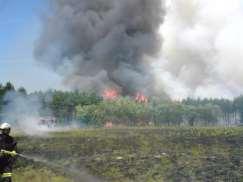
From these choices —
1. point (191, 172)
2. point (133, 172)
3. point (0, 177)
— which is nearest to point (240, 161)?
point (191, 172)

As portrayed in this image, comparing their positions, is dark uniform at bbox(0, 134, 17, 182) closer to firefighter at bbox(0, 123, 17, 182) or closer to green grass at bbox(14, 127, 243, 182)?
firefighter at bbox(0, 123, 17, 182)

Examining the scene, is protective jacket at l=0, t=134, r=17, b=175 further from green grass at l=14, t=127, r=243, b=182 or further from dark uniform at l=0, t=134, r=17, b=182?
green grass at l=14, t=127, r=243, b=182

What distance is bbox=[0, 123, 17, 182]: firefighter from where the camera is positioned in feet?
58.4

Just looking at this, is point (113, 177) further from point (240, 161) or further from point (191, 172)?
point (240, 161)

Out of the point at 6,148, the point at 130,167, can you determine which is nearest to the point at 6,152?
the point at 6,148

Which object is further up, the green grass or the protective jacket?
the protective jacket

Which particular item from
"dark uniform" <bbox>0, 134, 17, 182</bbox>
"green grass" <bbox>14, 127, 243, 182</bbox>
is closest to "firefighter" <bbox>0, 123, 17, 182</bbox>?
"dark uniform" <bbox>0, 134, 17, 182</bbox>

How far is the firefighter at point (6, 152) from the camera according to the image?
1781 centimetres

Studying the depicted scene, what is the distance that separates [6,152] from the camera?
17828mm

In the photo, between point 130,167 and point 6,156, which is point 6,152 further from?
point 130,167

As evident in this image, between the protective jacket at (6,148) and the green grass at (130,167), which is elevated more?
the protective jacket at (6,148)

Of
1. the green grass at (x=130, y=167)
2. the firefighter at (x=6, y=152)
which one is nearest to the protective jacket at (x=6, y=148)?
the firefighter at (x=6, y=152)

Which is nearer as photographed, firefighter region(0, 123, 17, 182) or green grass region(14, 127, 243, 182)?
firefighter region(0, 123, 17, 182)

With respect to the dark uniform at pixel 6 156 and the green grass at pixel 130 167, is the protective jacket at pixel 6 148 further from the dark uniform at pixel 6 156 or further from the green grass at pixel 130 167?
the green grass at pixel 130 167
